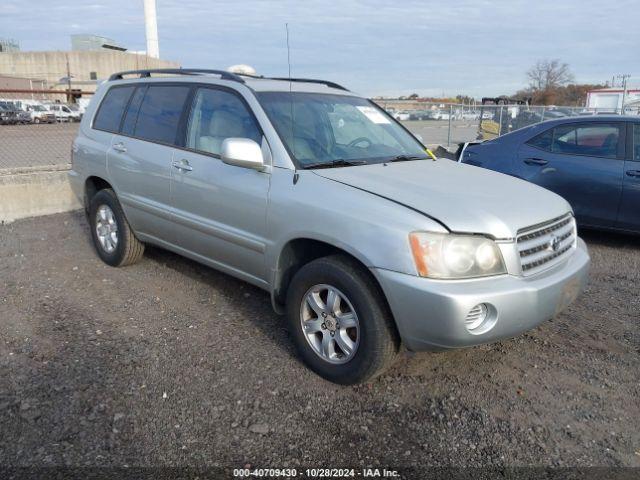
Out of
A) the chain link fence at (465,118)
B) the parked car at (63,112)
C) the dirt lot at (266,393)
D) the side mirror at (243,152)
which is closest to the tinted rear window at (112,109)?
the dirt lot at (266,393)

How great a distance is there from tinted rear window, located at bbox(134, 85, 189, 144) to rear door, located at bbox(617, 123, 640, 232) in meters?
4.64

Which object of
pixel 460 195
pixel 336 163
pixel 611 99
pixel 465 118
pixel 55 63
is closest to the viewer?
pixel 460 195

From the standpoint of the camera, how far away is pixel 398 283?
2787mm

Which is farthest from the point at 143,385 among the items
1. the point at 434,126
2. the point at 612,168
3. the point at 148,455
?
the point at 434,126

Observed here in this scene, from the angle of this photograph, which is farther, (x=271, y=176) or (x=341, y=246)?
(x=271, y=176)

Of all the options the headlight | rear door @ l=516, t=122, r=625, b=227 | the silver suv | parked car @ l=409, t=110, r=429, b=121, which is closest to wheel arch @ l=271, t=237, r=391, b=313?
the silver suv

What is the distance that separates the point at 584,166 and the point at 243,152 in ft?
14.3

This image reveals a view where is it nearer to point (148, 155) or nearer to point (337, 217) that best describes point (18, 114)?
point (148, 155)

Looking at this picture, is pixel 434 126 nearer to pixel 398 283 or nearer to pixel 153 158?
pixel 153 158

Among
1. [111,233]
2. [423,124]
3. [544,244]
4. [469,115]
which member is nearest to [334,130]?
[544,244]

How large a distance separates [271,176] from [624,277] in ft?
12.1

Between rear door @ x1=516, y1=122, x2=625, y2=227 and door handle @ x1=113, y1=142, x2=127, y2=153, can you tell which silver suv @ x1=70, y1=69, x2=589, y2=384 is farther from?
rear door @ x1=516, y1=122, x2=625, y2=227

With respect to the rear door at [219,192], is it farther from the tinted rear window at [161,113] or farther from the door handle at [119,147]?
the door handle at [119,147]

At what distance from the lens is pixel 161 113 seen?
456 centimetres
